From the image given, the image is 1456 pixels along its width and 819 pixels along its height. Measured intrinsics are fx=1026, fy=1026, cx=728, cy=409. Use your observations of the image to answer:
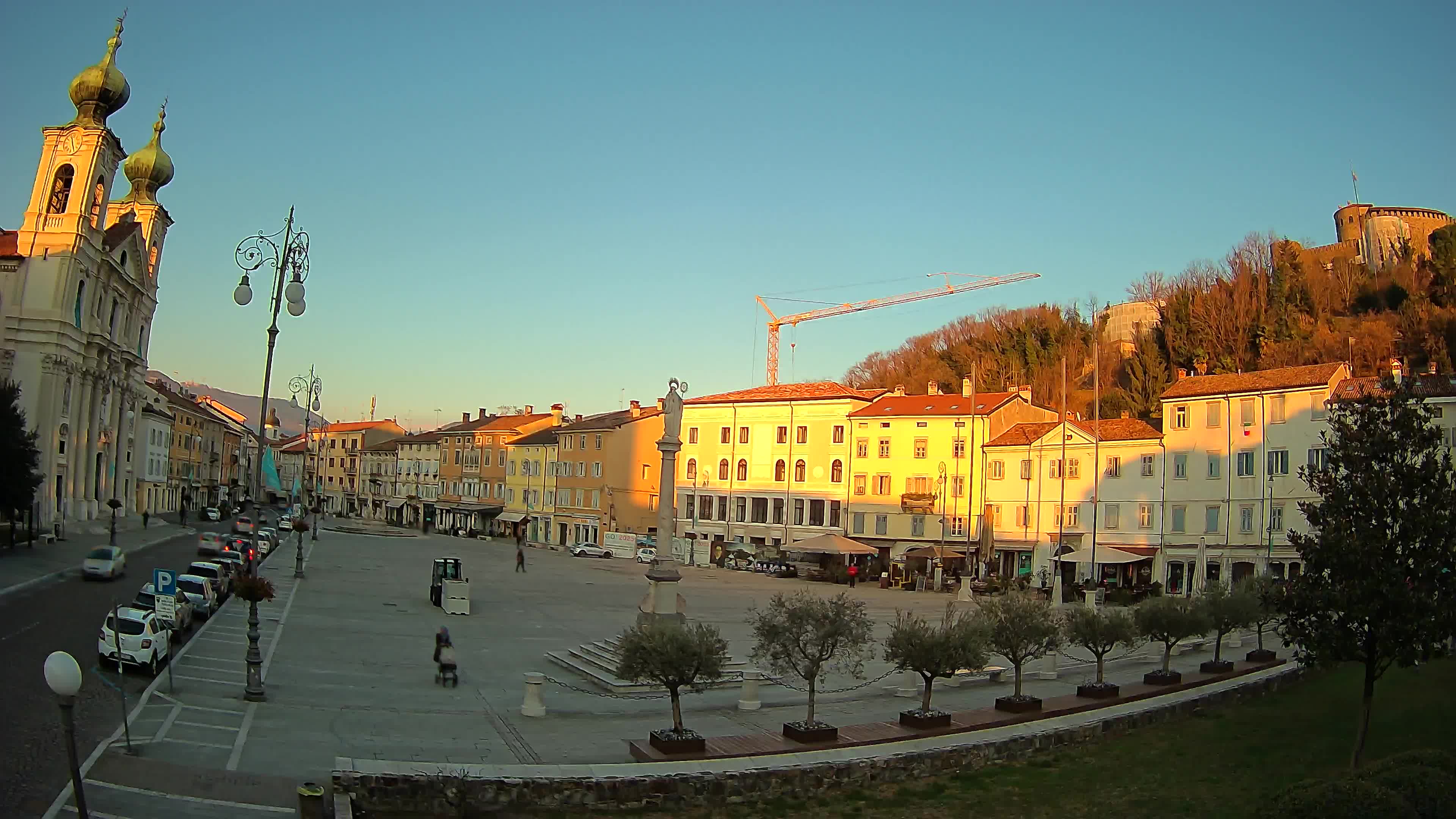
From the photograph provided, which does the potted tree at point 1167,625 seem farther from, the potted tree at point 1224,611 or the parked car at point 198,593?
the parked car at point 198,593

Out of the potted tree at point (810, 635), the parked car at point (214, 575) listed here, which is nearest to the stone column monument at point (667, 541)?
the potted tree at point (810, 635)

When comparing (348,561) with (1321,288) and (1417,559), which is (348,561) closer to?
(1417,559)

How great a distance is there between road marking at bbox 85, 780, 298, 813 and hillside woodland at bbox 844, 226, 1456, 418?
54564 mm

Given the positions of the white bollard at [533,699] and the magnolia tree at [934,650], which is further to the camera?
the white bollard at [533,699]

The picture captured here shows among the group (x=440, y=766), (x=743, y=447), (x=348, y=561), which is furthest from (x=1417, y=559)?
(x=743, y=447)

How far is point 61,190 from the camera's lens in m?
61.4

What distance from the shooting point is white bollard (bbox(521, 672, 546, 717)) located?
20.3 metres

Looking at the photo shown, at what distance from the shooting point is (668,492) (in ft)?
87.0

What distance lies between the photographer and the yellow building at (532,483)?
8988cm

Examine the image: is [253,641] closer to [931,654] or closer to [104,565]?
[931,654]

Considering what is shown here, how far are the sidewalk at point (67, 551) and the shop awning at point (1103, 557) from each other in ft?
142

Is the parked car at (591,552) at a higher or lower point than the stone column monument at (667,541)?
lower

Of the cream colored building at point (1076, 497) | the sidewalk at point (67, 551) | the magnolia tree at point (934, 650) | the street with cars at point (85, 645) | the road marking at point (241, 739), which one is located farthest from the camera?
the cream colored building at point (1076, 497)

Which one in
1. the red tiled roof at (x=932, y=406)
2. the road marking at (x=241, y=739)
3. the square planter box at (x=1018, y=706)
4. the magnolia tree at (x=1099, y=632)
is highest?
the red tiled roof at (x=932, y=406)
